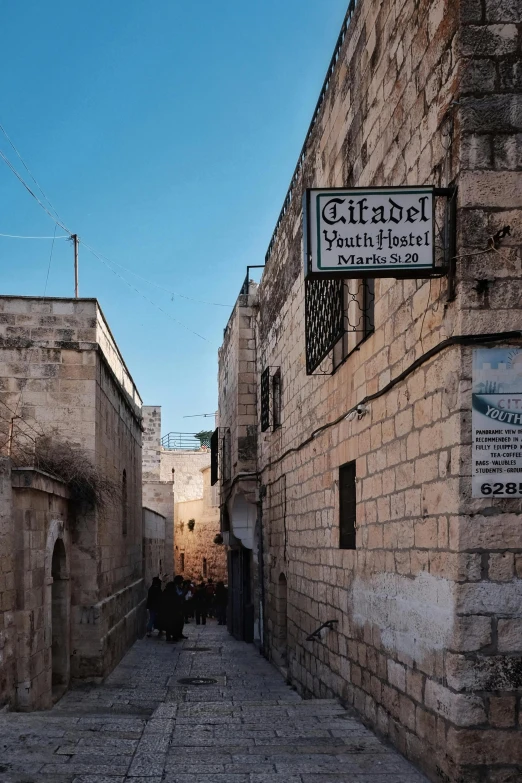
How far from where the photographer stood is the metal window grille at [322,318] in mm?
7709

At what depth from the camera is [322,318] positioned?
8.59 metres

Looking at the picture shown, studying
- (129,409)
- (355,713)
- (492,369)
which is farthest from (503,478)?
(129,409)

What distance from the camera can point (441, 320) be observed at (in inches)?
193

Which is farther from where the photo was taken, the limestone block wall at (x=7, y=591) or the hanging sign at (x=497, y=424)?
the limestone block wall at (x=7, y=591)

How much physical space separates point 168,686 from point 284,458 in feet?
11.2

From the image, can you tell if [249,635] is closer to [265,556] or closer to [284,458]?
[265,556]

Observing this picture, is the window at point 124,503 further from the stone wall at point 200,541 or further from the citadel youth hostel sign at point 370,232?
the stone wall at point 200,541

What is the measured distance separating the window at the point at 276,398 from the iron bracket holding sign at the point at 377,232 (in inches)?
297

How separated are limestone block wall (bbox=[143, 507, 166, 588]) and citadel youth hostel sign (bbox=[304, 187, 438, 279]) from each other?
16.2 metres

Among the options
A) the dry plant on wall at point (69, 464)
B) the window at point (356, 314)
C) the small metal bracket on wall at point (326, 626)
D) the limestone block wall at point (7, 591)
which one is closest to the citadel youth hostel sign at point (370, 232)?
the window at point (356, 314)

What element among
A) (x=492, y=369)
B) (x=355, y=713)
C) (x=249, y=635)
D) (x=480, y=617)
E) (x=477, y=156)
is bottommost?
(x=249, y=635)

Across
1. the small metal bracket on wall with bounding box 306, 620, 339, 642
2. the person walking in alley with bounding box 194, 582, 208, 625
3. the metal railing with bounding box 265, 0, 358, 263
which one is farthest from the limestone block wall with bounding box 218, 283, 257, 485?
the person walking in alley with bounding box 194, 582, 208, 625

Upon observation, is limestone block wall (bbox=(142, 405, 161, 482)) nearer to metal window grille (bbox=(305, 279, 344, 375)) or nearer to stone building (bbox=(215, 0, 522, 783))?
metal window grille (bbox=(305, 279, 344, 375))

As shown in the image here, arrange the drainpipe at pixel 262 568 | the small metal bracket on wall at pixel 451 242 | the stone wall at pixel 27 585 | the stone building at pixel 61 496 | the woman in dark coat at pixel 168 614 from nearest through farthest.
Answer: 1. the small metal bracket on wall at pixel 451 242
2. the stone wall at pixel 27 585
3. the stone building at pixel 61 496
4. the drainpipe at pixel 262 568
5. the woman in dark coat at pixel 168 614
